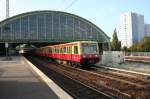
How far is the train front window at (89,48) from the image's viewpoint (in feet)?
98.4

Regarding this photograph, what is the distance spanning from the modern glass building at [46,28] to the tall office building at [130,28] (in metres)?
35.7

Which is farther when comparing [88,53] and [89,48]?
[89,48]

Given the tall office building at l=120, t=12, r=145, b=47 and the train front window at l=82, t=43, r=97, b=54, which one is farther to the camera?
the tall office building at l=120, t=12, r=145, b=47

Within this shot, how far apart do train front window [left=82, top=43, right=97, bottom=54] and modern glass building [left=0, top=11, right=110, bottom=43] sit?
6727 cm

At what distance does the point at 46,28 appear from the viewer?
101438 mm

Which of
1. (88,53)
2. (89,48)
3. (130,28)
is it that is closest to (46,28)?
(130,28)

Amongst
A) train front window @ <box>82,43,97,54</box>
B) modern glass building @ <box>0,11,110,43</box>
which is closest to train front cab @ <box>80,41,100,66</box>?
train front window @ <box>82,43,97,54</box>

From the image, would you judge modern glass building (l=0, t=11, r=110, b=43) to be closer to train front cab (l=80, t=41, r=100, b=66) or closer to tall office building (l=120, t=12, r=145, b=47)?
tall office building (l=120, t=12, r=145, b=47)

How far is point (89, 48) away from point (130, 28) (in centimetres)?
11321

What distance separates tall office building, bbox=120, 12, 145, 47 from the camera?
141 metres

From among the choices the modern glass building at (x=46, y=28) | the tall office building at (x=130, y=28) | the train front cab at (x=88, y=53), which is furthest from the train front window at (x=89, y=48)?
the tall office building at (x=130, y=28)

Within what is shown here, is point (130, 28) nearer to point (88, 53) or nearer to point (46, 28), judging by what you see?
point (46, 28)

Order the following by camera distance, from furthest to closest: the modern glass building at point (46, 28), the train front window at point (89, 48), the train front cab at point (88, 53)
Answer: the modern glass building at point (46, 28) < the train front window at point (89, 48) < the train front cab at point (88, 53)

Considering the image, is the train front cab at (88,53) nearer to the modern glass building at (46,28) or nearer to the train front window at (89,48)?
the train front window at (89,48)
